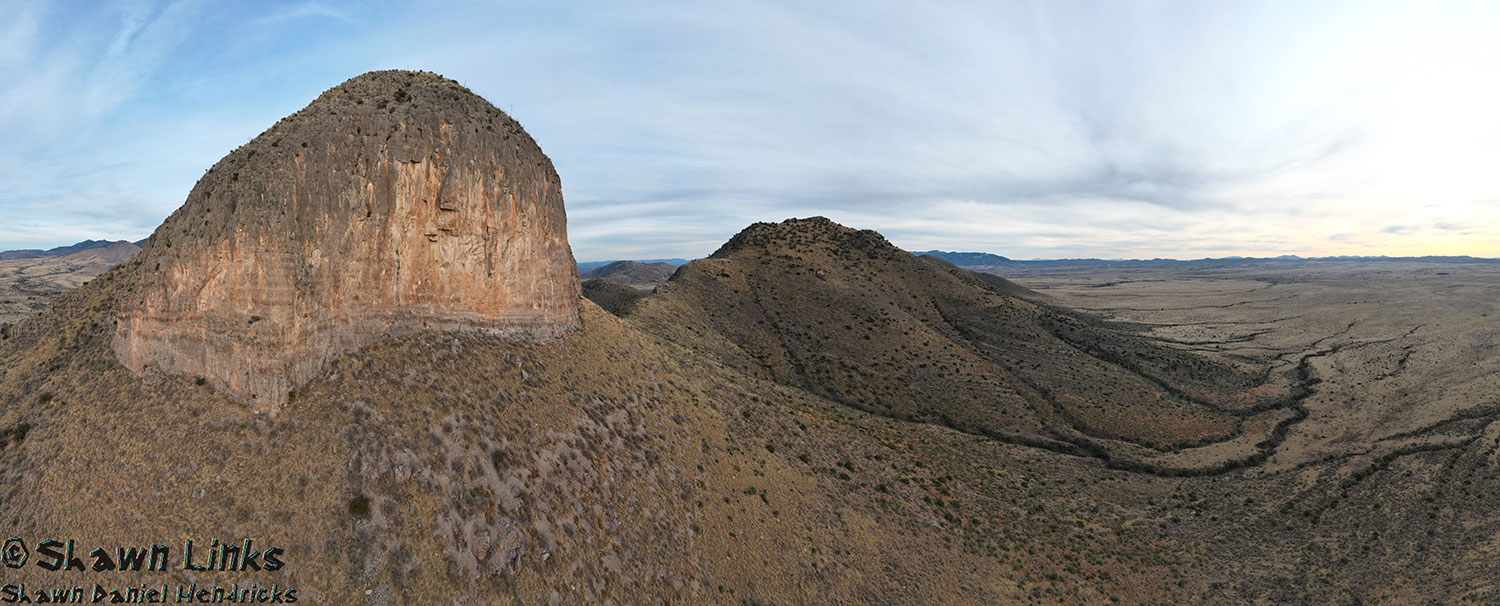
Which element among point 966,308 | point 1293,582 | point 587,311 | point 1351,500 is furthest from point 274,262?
point 966,308

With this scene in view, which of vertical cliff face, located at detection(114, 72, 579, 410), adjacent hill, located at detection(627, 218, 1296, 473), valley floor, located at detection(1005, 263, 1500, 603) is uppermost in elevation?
vertical cliff face, located at detection(114, 72, 579, 410)

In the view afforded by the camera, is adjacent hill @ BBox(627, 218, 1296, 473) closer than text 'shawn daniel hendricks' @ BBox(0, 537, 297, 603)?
No

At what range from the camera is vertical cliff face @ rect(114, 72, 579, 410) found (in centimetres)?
1853

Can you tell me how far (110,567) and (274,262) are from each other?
990 cm

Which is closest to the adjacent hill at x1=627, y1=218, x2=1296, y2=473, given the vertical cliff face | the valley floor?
the valley floor

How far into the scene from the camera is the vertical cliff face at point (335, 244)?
18.5 meters

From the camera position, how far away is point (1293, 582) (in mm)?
29516

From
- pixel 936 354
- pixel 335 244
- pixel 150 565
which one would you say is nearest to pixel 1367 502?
pixel 936 354

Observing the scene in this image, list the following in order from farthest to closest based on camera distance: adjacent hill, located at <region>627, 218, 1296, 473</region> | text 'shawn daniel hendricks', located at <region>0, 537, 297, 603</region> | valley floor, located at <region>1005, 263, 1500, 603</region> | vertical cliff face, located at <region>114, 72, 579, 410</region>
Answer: adjacent hill, located at <region>627, 218, 1296, 473</region> → valley floor, located at <region>1005, 263, 1500, 603</region> → vertical cliff face, located at <region>114, 72, 579, 410</region> → text 'shawn daniel hendricks', located at <region>0, 537, 297, 603</region>

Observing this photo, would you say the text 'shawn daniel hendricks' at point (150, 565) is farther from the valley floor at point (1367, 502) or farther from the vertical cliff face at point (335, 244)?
the valley floor at point (1367, 502)

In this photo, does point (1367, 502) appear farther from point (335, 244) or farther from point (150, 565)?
point (150, 565)

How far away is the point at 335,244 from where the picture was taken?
19656mm

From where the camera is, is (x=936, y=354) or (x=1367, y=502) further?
(x=936, y=354)

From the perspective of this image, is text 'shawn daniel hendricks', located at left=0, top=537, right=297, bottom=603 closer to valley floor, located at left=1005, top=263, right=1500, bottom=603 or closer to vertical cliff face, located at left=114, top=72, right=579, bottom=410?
vertical cliff face, located at left=114, top=72, right=579, bottom=410
